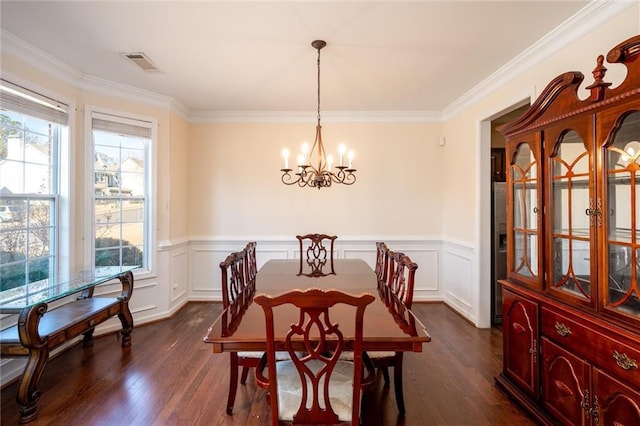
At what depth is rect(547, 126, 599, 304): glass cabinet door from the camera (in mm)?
1632

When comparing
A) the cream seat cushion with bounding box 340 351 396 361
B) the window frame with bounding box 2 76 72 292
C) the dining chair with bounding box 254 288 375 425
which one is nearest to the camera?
the dining chair with bounding box 254 288 375 425

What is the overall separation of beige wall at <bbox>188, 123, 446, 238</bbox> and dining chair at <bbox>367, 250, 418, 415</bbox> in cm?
200

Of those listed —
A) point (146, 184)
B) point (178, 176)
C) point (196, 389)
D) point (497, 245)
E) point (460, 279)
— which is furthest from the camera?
point (178, 176)

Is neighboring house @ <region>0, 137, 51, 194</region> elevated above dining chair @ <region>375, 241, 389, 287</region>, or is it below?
above

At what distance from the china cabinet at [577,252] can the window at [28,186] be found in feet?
11.9

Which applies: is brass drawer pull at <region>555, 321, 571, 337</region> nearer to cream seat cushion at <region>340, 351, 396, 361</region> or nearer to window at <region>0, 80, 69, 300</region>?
cream seat cushion at <region>340, 351, 396, 361</region>

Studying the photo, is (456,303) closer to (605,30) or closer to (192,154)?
(605,30)

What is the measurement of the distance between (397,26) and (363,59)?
0.55 metres

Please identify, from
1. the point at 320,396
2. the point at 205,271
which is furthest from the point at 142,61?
the point at 320,396

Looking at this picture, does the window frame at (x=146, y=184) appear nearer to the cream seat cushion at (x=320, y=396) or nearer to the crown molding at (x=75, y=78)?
the crown molding at (x=75, y=78)

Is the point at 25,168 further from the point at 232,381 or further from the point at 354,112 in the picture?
the point at 354,112

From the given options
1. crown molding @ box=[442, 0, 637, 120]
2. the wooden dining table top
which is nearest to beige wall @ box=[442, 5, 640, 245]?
crown molding @ box=[442, 0, 637, 120]

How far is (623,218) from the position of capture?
58.5 inches

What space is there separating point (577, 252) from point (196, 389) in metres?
2.71
